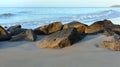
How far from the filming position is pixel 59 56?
5.40 meters

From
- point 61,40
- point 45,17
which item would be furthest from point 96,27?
point 45,17

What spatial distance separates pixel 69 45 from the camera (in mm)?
6242

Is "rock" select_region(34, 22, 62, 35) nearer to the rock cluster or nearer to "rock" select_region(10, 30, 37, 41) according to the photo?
the rock cluster

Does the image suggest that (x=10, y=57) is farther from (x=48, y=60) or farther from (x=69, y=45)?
Result: (x=69, y=45)

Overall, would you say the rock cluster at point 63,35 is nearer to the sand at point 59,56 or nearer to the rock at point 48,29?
the rock at point 48,29

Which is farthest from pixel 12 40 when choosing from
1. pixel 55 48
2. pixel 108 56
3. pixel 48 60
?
pixel 108 56

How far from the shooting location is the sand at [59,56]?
15.8 feet

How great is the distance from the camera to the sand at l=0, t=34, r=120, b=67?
481 centimetres

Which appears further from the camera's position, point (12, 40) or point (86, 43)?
point (12, 40)

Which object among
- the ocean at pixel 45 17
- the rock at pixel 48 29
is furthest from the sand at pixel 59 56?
the ocean at pixel 45 17

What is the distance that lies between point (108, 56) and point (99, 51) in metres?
0.45

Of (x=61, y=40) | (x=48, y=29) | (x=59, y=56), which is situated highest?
(x=61, y=40)

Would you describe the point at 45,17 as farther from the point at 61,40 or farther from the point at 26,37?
the point at 61,40

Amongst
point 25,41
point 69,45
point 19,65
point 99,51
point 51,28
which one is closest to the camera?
point 19,65
